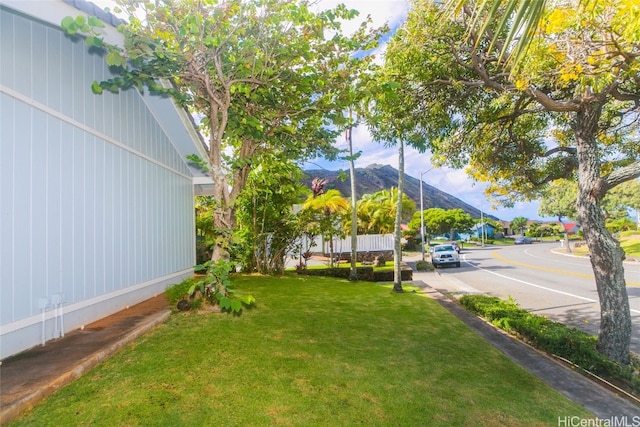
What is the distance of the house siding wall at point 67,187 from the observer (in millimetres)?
4238

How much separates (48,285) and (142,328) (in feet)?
4.41

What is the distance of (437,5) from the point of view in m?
6.77

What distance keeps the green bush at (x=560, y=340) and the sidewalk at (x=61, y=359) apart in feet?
21.5

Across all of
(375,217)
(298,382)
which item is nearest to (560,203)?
(375,217)

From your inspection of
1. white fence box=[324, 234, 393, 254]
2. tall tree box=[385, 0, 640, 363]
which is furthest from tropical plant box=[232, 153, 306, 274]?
white fence box=[324, 234, 393, 254]

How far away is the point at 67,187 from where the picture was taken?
526 cm

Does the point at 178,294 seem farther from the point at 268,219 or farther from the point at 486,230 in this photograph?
the point at 486,230

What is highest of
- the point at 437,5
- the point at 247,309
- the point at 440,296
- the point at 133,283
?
the point at 437,5

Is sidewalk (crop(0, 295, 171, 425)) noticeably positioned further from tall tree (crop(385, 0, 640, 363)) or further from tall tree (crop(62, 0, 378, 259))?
tall tree (crop(385, 0, 640, 363))

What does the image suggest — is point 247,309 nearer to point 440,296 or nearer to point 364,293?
point 364,293

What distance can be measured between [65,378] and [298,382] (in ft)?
7.59

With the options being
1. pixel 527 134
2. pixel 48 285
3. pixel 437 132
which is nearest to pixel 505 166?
pixel 527 134

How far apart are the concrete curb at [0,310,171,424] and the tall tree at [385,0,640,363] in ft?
15.8

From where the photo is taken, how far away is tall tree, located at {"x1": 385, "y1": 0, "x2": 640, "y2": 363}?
4.84 metres
